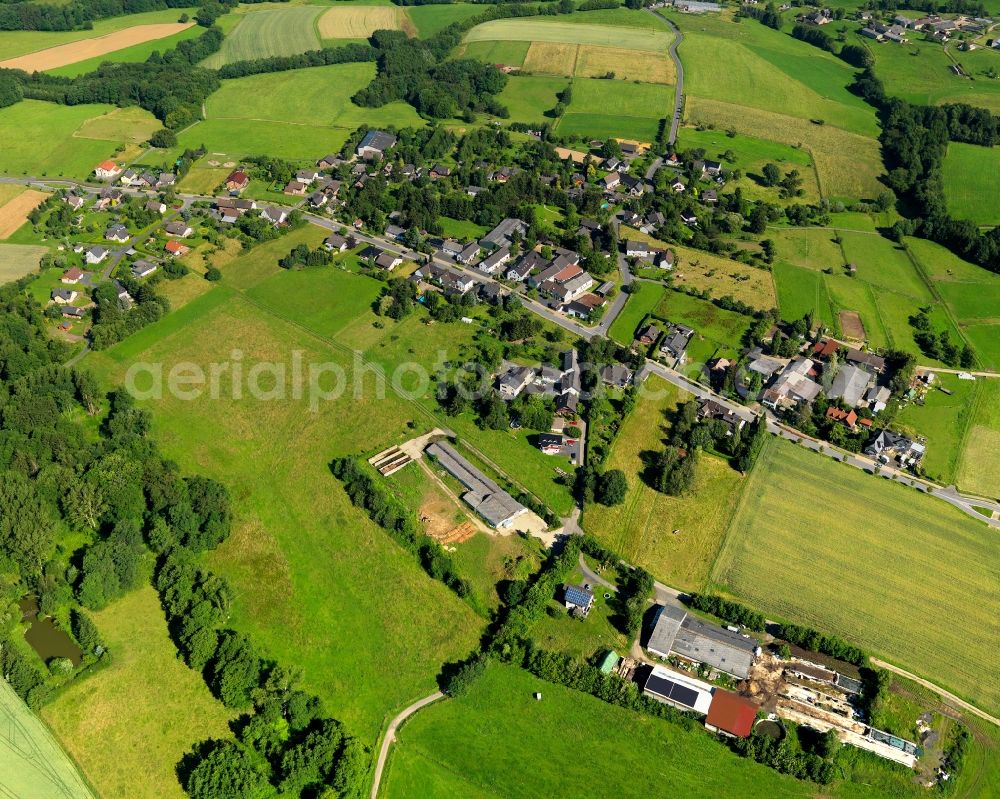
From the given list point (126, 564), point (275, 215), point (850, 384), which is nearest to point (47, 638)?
point (126, 564)

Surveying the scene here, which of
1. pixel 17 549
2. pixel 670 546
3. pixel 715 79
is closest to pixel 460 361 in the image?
pixel 670 546

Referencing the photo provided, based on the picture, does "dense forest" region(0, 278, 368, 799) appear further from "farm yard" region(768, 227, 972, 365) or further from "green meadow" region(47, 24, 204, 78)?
"green meadow" region(47, 24, 204, 78)

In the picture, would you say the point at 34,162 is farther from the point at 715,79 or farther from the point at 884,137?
the point at 884,137

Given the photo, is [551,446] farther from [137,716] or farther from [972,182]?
[972,182]

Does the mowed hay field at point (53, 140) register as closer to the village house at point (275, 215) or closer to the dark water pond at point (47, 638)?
the village house at point (275, 215)

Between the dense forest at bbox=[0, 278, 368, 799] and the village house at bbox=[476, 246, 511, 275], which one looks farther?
the village house at bbox=[476, 246, 511, 275]

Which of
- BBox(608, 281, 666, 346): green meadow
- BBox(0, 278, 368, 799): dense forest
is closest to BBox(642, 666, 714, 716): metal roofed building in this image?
BBox(0, 278, 368, 799): dense forest
